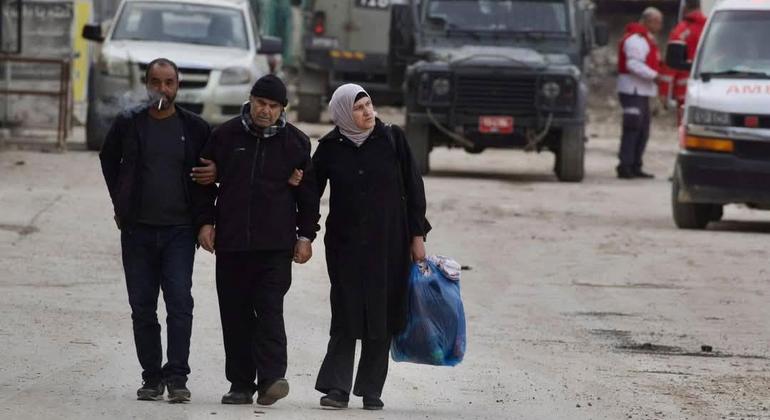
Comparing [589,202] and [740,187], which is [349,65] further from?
[740,187]

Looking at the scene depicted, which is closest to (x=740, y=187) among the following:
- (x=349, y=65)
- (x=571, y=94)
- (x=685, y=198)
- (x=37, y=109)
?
(x=685, y=198)

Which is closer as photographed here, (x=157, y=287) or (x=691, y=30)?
(x=157, y=287)

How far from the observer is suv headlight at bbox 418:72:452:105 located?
71.1 ft

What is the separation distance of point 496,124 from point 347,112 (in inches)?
539

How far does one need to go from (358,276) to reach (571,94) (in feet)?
45.7

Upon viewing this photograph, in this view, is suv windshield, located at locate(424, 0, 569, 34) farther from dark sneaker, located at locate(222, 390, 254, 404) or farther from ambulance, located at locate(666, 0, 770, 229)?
dark sneaker, located at locate(222, 390, 254, 404)

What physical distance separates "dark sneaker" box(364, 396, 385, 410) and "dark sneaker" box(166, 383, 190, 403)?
766 mm

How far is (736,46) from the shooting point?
1691 centimetres

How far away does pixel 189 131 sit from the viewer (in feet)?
26.7

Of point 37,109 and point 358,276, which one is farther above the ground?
point 358,276

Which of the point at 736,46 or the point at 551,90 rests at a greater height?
the point at 736,46

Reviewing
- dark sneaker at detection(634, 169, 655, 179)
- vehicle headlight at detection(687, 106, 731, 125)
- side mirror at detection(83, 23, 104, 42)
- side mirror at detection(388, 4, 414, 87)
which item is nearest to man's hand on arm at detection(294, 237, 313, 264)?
vehicle headlight at detection(687, 106, 731, 125)

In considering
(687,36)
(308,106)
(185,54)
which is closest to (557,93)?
(687,36)

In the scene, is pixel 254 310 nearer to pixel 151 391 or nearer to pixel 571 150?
pixel 151 391
